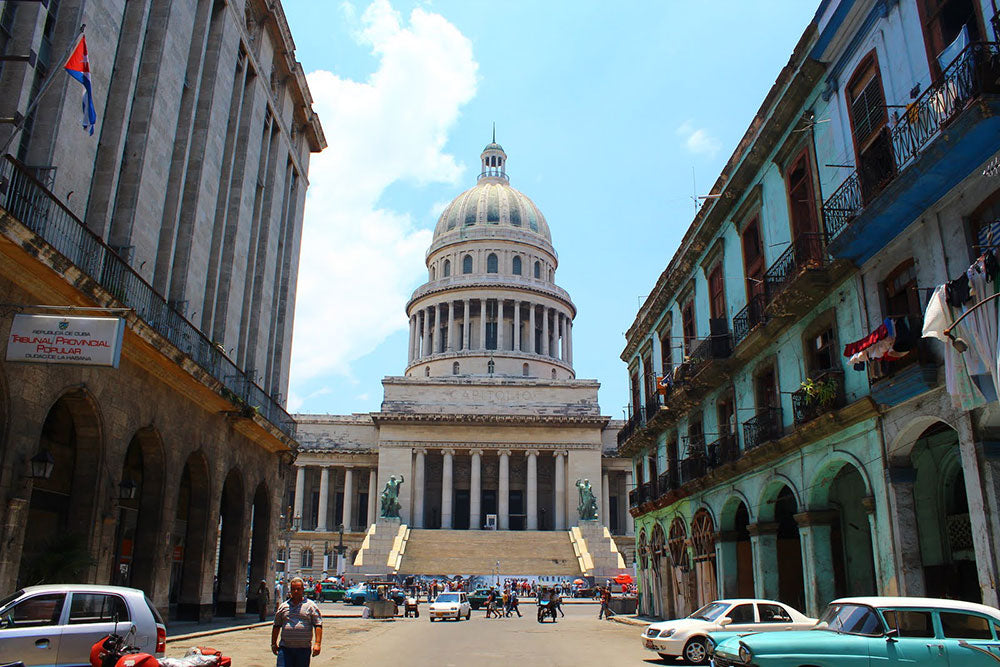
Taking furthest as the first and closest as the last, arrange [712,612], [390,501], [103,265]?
[390,501]
[712,612]
[103,265]

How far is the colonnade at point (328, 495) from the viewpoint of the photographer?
2950 inches

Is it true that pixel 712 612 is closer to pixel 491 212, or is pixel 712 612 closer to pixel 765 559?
pixel 765 559

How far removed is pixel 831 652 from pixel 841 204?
33.6 feet

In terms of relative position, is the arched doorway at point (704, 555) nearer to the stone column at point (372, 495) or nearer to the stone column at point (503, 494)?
the stone column at point (503, 494)

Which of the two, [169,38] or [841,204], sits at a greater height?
[169,38]

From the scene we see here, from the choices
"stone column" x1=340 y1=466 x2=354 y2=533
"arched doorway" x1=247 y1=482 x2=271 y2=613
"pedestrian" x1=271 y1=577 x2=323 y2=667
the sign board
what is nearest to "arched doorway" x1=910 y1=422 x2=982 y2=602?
"pedestrian" x1=271 y1=577 x2=323 y2=667

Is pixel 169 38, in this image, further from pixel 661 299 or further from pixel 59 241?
pixel 661 299

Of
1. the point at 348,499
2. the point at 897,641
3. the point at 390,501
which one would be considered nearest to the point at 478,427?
the point at 390,501

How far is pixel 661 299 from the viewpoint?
32531 mm

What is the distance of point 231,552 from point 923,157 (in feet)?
78.6

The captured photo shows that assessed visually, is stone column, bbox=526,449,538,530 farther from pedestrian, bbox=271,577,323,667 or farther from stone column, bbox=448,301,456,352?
pedestrian, bbox=271,577,323,667

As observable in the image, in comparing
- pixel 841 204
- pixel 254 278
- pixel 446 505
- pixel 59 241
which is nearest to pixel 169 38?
pixel 59 241

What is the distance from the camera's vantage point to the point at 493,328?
8875cm

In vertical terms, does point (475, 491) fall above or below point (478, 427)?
below
